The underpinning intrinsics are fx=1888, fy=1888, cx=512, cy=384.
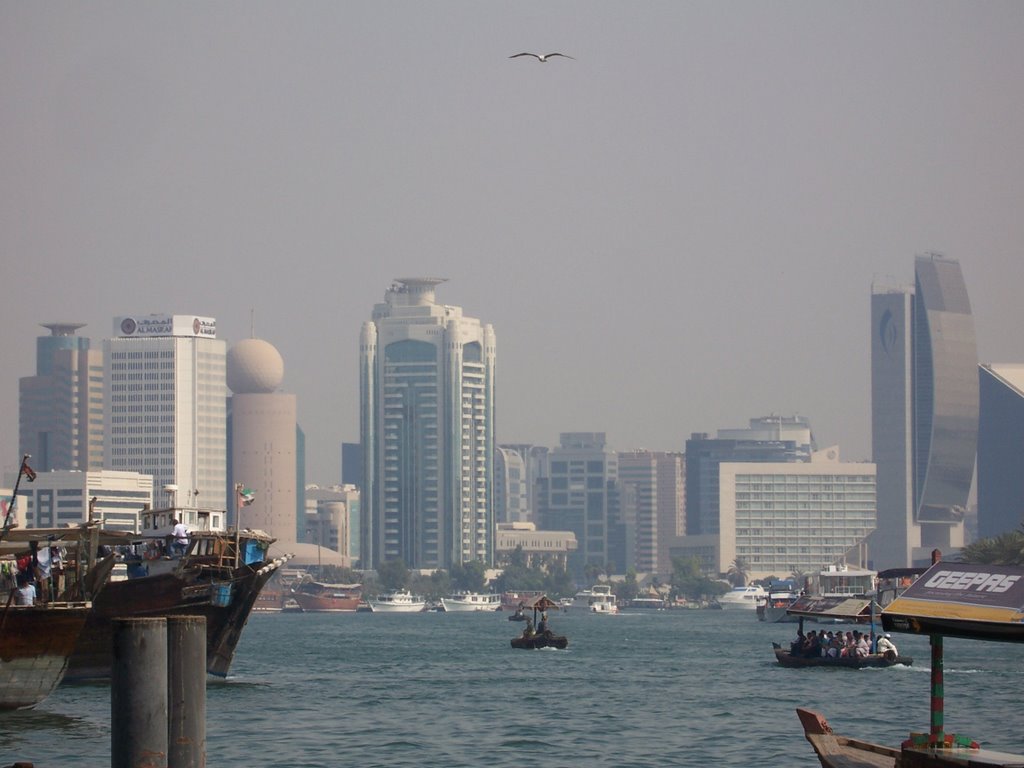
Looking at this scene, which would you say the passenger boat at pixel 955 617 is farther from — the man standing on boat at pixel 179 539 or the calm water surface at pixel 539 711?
the man standing on boat at pixel 179 539

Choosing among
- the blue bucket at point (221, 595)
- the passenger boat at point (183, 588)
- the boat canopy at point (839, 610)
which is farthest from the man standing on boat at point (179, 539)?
the boat canopy at point (839, 610)

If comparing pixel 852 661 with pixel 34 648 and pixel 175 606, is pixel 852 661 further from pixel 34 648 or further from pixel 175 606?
pixel 34 648

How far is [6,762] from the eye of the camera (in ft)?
136

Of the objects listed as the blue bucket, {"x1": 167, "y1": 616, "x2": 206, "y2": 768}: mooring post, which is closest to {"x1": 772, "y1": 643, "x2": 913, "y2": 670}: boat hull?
the blue bucket

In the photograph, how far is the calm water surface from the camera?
46.0 m

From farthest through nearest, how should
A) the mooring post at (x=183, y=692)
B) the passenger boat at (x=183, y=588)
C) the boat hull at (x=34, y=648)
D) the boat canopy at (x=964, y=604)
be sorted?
the passenger boat at (x=183, y=588) < the boat hull at (x=34, y=648) < the mooring post at (x=183, y=692) < the boat canopy at (x=964, y=604)

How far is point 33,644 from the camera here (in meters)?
48.4

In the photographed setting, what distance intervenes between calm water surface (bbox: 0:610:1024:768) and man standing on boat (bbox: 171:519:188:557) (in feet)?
16.8

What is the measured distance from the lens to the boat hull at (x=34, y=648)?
48.1m

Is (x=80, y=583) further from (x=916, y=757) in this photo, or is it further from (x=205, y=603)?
(x=916, y=757)

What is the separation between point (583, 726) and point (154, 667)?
2870cm

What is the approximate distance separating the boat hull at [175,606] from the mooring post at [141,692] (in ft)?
129

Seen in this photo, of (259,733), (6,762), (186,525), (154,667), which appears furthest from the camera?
(186,525)

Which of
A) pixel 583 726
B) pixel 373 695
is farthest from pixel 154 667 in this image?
pixel 373 695
